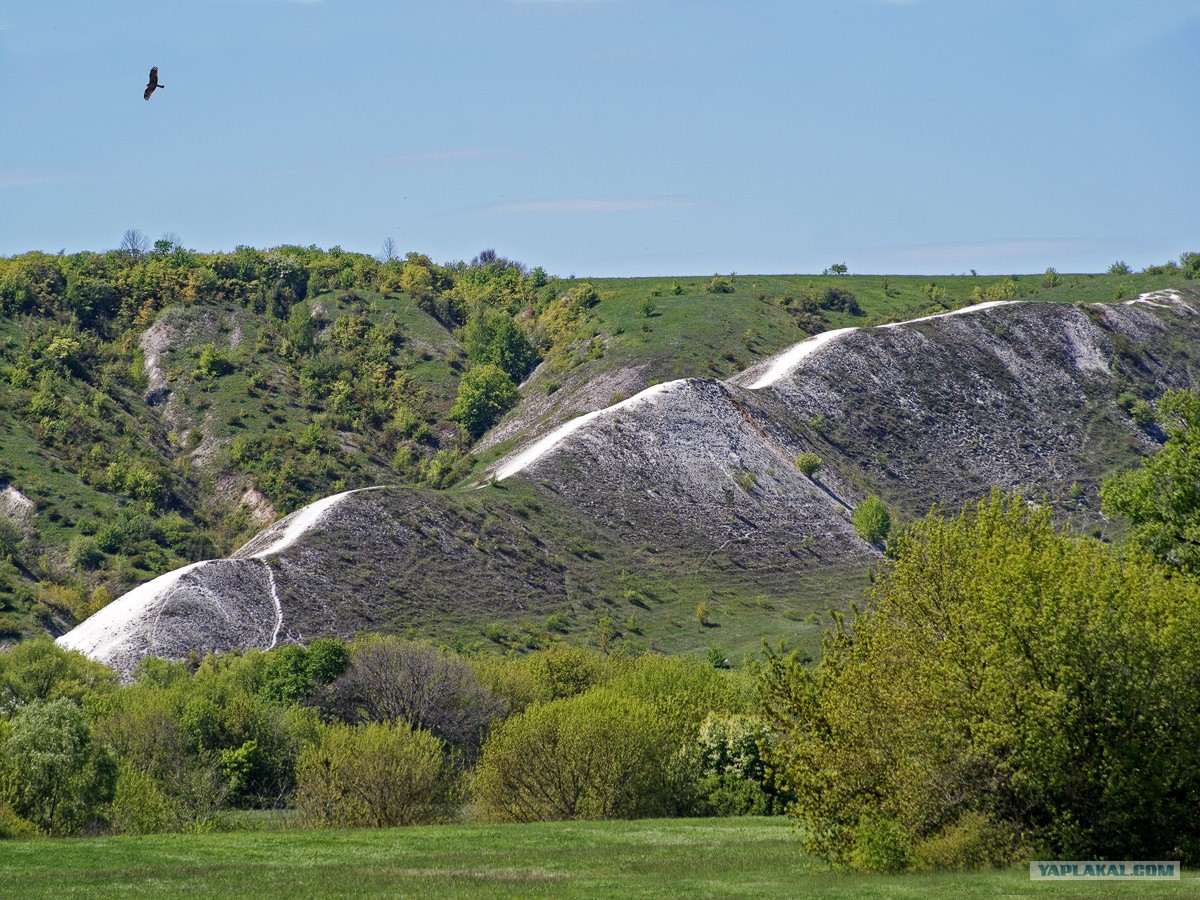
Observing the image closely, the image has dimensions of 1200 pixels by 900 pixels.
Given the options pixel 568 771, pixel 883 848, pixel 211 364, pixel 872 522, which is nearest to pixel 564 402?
pixel 872 522

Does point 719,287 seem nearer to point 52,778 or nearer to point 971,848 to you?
point 52,778

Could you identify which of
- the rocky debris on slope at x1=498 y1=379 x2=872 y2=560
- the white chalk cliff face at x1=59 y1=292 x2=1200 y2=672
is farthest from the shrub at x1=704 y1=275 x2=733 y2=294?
the rocky debris on slope at x1=498 y1=379 x2=872 y2=560

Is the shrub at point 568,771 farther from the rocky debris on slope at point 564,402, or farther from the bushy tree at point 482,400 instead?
the bushy tree at point 482,400

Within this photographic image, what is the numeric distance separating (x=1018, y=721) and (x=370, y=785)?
25376 millimetres

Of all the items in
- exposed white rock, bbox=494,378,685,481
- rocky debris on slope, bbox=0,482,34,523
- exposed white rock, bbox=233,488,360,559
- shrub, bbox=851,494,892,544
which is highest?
exposed white rock, bbox=494,378,685,481

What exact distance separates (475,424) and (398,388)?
1247 cm

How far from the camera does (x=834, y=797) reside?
30297mm

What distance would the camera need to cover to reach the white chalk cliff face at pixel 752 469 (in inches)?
3174

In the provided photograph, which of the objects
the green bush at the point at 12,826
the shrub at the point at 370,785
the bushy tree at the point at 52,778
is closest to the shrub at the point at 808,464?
the shrub at the point at 370,785

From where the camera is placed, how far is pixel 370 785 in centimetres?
4697

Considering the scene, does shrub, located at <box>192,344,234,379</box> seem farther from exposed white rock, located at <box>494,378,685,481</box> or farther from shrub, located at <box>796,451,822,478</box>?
shrub, located at <box>796,451,822,478</box>

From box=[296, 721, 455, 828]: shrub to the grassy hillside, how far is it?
151 ft

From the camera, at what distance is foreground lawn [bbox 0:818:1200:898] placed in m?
27.3

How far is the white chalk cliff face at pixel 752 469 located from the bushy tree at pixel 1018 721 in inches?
2020
